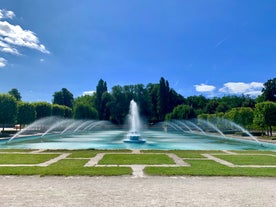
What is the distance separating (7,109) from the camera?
1629 inches

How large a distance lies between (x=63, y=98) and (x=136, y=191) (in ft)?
363

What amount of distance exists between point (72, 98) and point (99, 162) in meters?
108

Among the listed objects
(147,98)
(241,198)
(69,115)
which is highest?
(147,98)

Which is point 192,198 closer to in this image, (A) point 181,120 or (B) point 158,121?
(A) point 181,120

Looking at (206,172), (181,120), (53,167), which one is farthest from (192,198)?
(181,120)

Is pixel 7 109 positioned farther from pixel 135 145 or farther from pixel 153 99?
pixel 153 99

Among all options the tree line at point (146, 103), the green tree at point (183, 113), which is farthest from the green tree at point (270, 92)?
the green tree at point (183, 113)

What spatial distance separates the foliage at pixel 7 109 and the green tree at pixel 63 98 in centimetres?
7163

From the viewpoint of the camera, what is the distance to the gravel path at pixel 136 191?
718 centimetres

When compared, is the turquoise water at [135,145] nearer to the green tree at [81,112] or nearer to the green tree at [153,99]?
the green tree at [81,112]

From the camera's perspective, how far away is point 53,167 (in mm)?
12125

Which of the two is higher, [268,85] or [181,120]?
[268,85]

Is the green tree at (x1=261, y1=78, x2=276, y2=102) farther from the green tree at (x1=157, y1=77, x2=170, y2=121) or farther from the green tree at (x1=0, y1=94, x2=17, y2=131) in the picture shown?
the green tree at (x1=0, y1=94, x2=17, y2=131)

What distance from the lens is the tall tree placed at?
97.9 meters
